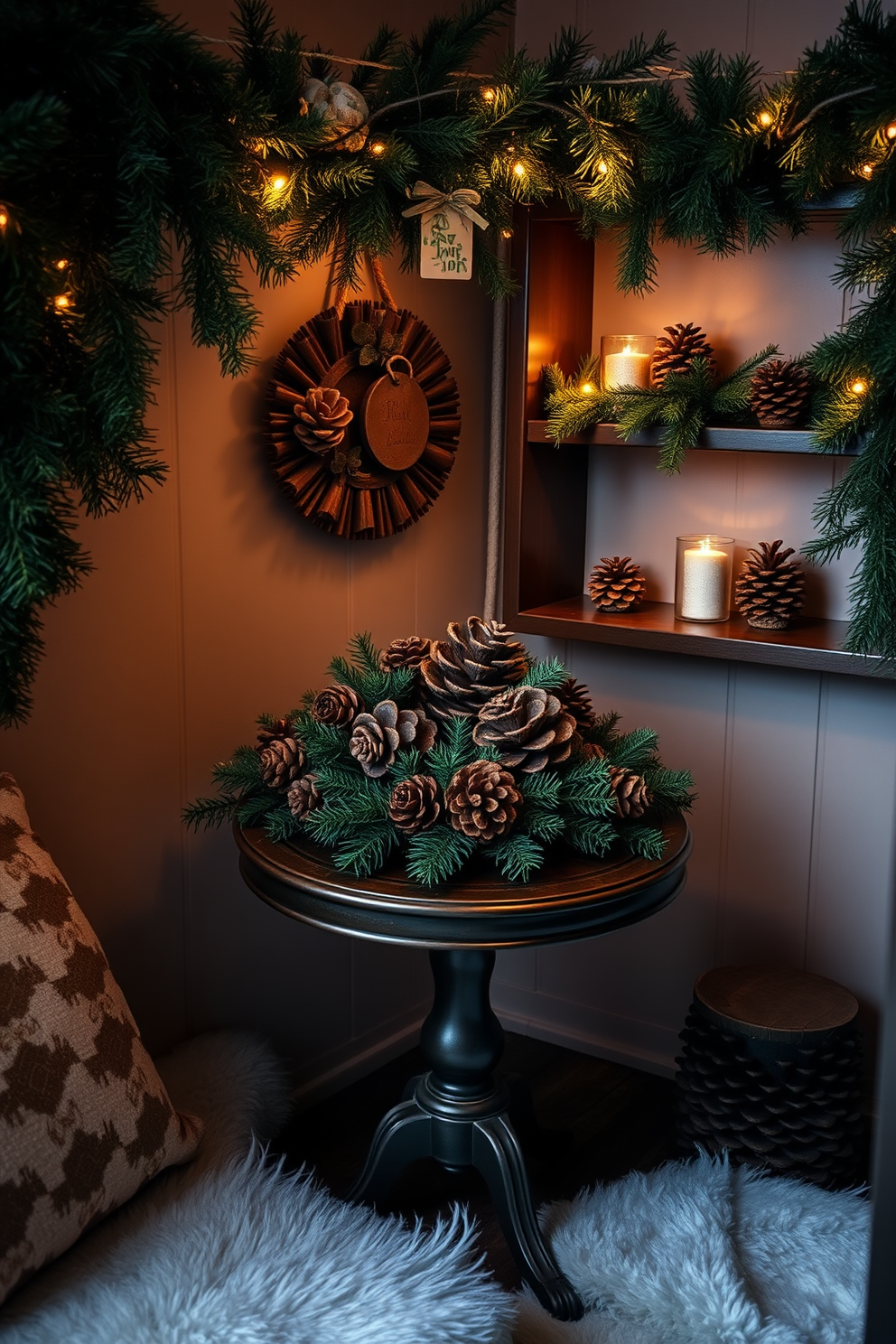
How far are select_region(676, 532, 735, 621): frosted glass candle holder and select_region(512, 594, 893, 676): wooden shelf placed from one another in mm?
22

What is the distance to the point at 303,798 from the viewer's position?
5.19 ft

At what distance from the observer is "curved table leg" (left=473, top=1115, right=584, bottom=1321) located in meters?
1.67

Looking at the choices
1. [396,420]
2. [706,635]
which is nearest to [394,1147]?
[706,635]

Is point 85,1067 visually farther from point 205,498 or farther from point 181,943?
point 205,498

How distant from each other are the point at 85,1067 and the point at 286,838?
394 mm

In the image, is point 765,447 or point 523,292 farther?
point 523,292

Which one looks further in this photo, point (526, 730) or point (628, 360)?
point (628, 360)

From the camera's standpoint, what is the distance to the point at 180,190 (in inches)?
51.1

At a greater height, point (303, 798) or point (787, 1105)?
point (303, 798)

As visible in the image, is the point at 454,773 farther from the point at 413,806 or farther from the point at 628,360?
the point at 628,360

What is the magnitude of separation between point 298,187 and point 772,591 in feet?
3.30

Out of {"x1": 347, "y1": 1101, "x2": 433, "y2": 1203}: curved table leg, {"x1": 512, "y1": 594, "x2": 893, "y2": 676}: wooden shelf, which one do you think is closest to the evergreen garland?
{"x1": 512, "y1": 594, "x2": 893, "y2": 676}: wooden shelf

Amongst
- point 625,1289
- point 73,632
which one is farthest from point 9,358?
point 625,1289

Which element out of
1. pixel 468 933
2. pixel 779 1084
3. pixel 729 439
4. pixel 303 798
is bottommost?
pixel 779 1084
